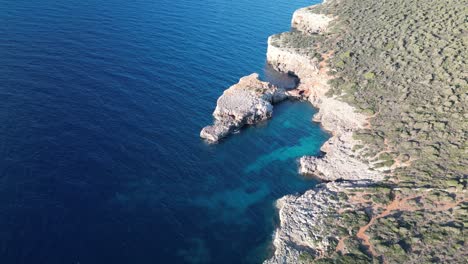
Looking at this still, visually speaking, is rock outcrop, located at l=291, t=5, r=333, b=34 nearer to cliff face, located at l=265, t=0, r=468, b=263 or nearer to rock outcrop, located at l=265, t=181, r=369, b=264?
cliff face, located at l=265, t=0, r=468, b=263

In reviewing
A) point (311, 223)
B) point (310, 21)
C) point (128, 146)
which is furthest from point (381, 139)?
point (310, 21)

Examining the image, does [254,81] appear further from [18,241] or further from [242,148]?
[18,241]

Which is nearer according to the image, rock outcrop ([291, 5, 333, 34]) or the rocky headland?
the rocky headland

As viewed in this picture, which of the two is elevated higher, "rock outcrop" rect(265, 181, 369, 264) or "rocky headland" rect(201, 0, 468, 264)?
"rocky headland" rect(201, 0, 468, 264)

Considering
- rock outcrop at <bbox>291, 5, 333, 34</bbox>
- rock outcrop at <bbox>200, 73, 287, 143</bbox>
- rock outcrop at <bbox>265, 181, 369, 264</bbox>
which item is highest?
rock outcrop at <bbox>291, 5, 333, 34</bbox>

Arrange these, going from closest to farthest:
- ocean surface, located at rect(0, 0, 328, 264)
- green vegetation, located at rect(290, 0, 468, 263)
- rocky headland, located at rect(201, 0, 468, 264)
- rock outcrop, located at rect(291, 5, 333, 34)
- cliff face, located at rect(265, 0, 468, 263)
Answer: green vegetation, located at rect(290, 0, 468, 263), rocky headland, located at rect(201, 0, 468, 264), cliff face, located at rect(265, 0, 468, 263), ocean surface, located at rect(0, 0, 328, 264), rock outcrop, located at rect(291, 5, 333, 34)

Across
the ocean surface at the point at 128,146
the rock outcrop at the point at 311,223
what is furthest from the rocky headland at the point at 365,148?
the ocean surface at the point at 128,146

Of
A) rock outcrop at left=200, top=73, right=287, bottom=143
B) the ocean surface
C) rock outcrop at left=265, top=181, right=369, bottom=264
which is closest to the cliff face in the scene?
rock outcrop at left=265, top=181, right=369, bottom=264
